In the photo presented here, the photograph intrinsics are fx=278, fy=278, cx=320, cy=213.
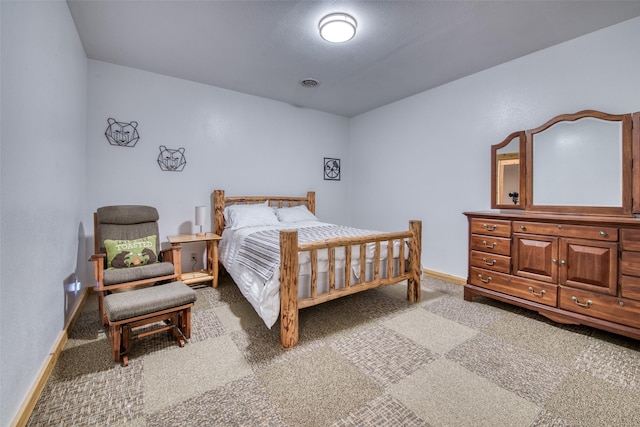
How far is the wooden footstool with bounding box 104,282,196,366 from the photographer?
1.78 m

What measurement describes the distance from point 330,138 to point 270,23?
2728mm

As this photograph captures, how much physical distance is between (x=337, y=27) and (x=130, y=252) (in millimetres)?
2737

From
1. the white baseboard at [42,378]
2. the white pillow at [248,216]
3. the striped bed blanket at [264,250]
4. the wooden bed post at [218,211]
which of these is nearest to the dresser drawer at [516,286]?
the striped bed blanket at [264,250]

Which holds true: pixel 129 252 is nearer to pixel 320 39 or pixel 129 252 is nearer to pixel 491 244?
pixel 320 39

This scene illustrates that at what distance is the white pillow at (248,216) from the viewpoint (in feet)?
11.6

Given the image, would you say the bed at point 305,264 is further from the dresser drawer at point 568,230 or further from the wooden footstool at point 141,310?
the dresser drawer at point 568,230

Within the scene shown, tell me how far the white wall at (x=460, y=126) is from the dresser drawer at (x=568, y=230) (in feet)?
2.43

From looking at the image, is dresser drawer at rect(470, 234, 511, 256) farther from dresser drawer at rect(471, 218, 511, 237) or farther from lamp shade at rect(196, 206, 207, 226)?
lamp shade at rect(196, 206, 207, 226)

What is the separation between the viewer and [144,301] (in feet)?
6.10

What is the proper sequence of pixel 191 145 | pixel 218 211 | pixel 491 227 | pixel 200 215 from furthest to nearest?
pixel 218 211 < pixel 191 145 < pixel 200 215 < pixel 491 227

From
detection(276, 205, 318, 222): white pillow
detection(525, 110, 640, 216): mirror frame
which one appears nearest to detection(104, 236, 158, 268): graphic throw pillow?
detection(276, 205, 318, 222): white pillow

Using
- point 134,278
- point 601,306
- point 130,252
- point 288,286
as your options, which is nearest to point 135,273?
point 134,278

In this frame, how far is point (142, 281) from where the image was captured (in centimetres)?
242

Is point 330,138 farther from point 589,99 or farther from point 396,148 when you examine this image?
point 589,99
